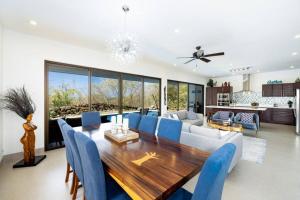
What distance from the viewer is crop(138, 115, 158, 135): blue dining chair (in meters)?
2.50

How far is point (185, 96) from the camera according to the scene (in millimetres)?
8070

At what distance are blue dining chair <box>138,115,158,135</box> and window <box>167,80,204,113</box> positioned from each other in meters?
4.53

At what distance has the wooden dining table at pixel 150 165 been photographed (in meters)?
0.98

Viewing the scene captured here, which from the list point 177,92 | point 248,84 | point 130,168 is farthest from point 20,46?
point 248,84

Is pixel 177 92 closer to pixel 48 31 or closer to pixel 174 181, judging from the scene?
pixel 48 31

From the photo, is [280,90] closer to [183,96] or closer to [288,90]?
[288,90]

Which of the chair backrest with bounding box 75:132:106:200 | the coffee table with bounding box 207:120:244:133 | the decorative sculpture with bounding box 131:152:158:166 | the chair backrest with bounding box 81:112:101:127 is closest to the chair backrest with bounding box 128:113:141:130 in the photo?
the chair backrest with bounding box 81:112:101:127

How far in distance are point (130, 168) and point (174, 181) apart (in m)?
0.40

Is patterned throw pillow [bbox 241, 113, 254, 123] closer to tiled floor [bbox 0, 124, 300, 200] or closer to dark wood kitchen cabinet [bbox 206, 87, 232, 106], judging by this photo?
tiled floor [bbox 0, 124, 300, 200]

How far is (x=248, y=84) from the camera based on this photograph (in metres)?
8.30

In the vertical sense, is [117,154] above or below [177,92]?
below

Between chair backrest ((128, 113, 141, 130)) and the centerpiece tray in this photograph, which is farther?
chair backrest ((128, 113, 141, 130))

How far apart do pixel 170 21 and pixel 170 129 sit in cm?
207

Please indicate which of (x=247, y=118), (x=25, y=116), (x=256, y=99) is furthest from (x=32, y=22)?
(x=256, y=99)
